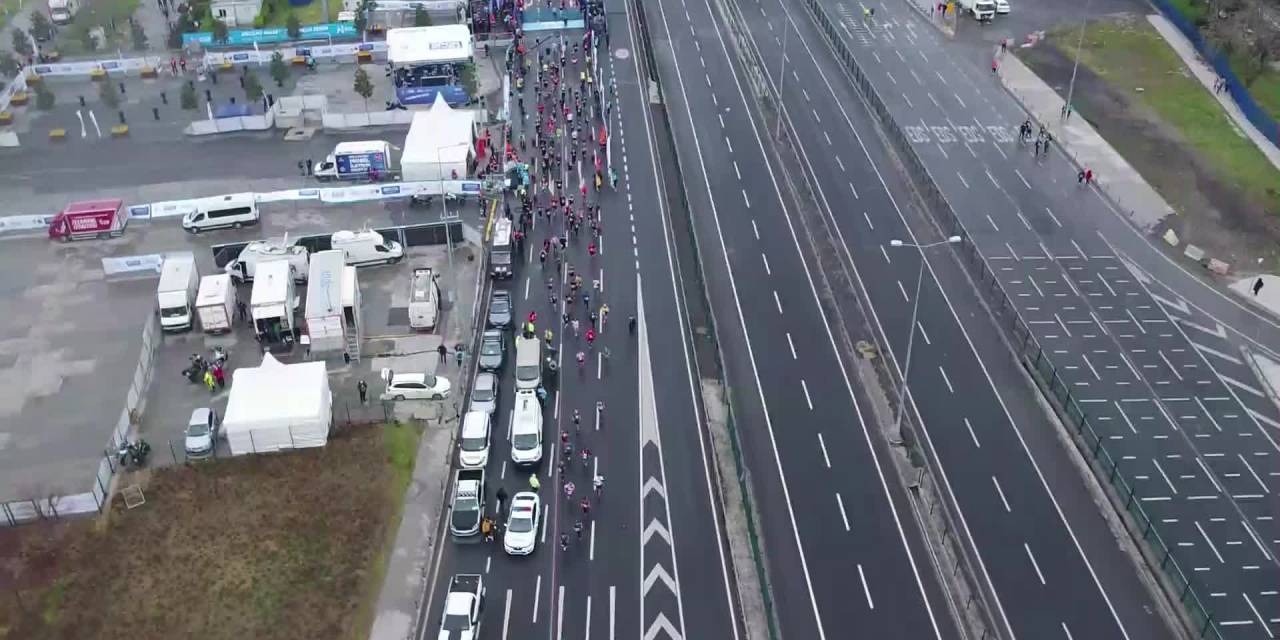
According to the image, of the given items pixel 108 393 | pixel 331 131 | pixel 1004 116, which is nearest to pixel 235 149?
pixel 331 131

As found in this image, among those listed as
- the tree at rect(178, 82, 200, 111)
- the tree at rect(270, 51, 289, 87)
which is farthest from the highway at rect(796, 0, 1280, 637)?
the tree at rect(178, 82, 200, 111)

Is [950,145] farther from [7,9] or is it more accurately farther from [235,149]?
[7,9]

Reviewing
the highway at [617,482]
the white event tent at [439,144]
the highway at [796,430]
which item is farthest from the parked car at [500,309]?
the white event tent at [439,144]

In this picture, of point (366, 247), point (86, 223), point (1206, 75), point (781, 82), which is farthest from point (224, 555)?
point (1206, 75)

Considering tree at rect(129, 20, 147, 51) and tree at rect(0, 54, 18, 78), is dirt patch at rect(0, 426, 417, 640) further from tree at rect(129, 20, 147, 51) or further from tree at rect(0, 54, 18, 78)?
tree at rect(129, 20, 147, 51)

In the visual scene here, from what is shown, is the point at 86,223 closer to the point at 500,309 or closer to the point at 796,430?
the point at 500,309

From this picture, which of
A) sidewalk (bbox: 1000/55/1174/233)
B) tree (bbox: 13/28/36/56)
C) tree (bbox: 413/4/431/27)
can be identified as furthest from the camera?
tree (bbox: 413/4/431/27)
